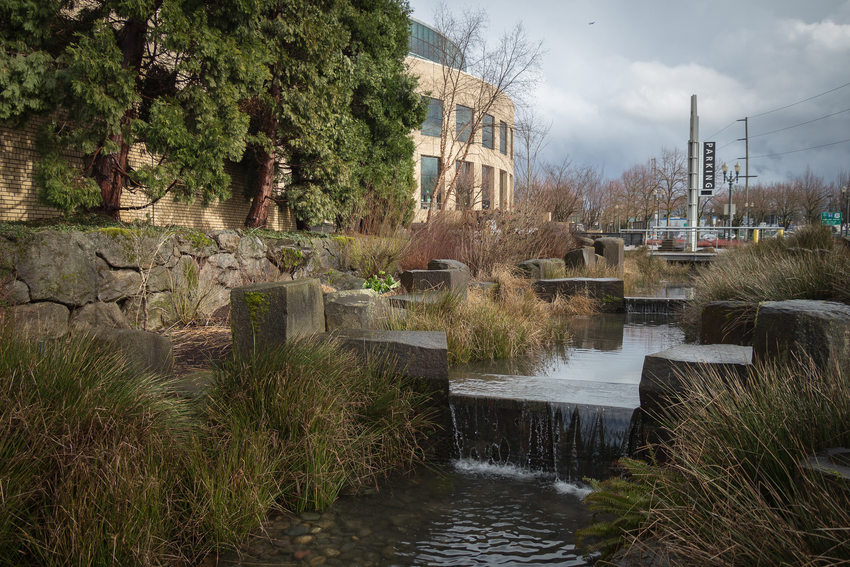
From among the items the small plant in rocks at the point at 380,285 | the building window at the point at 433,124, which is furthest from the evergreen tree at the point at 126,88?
the building window at the point at 433,124

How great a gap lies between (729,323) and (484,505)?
3732 millimetres

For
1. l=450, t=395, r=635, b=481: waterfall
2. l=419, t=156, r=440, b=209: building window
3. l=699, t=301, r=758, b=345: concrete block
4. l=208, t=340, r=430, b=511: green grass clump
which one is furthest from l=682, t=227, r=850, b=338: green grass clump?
l=419, t=156, r=440, b=209: building window

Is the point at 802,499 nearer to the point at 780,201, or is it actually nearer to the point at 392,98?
the point at 392,98

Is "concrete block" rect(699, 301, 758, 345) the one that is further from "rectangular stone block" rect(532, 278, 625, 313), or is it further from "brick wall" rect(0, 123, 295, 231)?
"brick wall" rect(0, 123, 295, 231)

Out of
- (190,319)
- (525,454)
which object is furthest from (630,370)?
(190,319)

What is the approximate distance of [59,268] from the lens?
5.82 metres

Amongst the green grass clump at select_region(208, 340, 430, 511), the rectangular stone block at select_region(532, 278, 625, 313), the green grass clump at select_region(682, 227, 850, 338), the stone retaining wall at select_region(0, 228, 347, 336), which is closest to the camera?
the green grass clump at select_region(208, 340, 430, 511)

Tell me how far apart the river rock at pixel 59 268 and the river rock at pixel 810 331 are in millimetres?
5896

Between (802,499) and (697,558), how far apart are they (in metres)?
0.37

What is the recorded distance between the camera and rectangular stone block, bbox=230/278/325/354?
13.8 ft

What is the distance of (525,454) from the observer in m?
4.15

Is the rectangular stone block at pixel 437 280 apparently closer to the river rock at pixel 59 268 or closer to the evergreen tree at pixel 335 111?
the evergreen tree at pixel 335 111

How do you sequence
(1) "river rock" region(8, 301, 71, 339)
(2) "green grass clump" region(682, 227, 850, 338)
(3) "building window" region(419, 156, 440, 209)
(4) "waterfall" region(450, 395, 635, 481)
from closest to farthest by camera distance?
1. (4) "waterfall" region(450, 395, 635, 481)
2. (1) "river rock" region(8, 301, 71, 339)
3. (2) "green grass clump" region(682, 227, 850, 338)
4. (3) "building window" region(419, 156, 440, 209)

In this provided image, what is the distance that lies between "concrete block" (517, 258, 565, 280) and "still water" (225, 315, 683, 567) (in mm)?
5969
